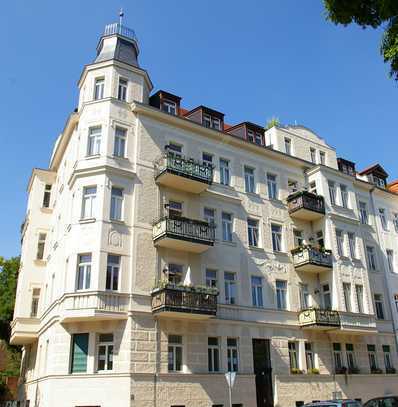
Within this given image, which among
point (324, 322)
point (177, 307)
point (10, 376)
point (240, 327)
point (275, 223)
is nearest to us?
point (177, 307)

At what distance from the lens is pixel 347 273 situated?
99.9 ft

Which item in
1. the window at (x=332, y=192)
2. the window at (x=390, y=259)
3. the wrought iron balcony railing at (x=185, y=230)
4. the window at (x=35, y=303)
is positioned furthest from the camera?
the window at (x=390, y=259)

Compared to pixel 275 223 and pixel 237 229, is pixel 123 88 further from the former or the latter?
pixel 275 223

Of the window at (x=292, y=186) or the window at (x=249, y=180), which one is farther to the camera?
the window at (x=292, y=186)

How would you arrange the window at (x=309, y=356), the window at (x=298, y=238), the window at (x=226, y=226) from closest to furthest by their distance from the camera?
the window at (x=226, y=226) < the window at (x=309, y=356) < the window at (x=298, y=238)

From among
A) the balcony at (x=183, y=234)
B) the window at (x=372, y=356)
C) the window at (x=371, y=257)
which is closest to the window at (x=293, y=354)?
the window at (x=372, y=356)

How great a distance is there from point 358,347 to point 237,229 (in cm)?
1199

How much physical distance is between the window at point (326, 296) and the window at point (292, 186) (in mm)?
6838

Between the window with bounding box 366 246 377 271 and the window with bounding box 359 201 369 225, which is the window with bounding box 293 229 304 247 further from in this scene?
the window with bounding box 359 201 369 225

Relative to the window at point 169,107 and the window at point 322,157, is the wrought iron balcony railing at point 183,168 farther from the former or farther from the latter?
the window at point 322,157

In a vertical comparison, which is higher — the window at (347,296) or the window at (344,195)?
the window at (344,195)

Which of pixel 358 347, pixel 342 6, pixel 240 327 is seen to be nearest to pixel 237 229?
pixel 240 327

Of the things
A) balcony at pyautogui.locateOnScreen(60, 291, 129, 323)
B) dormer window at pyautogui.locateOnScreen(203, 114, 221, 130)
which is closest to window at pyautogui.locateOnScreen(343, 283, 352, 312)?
dormer window at pyautogui.locateOnScreen(203, 114, 221, 130)

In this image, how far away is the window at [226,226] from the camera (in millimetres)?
26406
